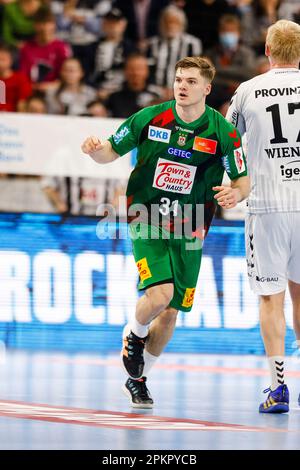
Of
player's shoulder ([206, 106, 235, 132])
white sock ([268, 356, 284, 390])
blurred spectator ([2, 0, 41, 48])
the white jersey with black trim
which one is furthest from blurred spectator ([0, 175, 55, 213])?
white sock ([268, 356, 284, 390])

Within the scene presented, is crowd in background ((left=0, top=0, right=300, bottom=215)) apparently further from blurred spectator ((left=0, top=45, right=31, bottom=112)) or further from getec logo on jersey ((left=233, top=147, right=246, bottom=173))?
getec logo on jersey ((left=233, top=147, right=246, bottom=173))

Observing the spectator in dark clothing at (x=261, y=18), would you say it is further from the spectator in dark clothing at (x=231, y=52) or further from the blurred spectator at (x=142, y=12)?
the blurred spectator at (x=142, y=12)

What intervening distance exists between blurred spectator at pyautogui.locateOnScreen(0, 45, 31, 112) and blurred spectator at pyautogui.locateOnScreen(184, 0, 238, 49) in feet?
10.4

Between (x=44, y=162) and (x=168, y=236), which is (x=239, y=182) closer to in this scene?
(x=168, y=236)

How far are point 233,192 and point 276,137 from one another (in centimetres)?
55

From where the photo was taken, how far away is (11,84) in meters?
15.4

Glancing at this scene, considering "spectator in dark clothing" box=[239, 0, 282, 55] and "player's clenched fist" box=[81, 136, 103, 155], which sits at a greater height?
"spectator in dark clothing" box=[239, 0, 282, 55]

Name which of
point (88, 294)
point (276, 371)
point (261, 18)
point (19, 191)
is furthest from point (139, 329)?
point (261, 18)

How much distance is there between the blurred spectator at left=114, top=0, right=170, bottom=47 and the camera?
56.2 feet

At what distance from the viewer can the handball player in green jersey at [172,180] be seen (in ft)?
24.9

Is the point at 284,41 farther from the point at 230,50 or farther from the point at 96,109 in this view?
the point at 230,50

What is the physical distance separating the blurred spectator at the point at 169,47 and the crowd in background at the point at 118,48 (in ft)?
0.05

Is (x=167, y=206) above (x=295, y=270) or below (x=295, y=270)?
above

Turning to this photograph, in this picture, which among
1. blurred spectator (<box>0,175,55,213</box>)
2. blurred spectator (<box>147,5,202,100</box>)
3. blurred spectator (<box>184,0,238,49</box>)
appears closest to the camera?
blurred spectator (<box>0,175,55,213</box>)
